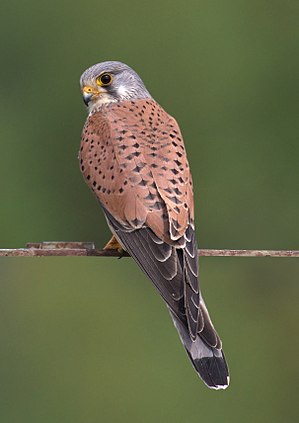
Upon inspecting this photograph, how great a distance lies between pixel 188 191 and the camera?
10.0 ft

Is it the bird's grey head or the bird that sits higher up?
the bird's grey head

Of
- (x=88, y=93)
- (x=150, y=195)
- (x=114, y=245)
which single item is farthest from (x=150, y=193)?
(x=88, y=93)

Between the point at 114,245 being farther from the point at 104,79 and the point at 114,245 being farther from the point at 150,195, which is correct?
the point at 104,79

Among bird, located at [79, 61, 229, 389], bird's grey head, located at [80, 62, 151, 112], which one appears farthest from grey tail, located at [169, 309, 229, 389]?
bird's grey head, located at [80, 62, 151, 112]

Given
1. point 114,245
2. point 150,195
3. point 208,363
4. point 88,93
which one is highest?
point 88,93

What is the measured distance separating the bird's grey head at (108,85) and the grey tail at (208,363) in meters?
1.22

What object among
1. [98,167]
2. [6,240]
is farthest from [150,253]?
[6,240]

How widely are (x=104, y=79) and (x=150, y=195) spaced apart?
834 millimetres

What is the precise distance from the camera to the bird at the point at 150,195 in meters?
2.65

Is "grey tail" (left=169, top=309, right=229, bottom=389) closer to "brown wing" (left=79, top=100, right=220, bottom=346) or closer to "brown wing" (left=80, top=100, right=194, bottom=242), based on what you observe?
"brown wing" (left=79, top=100, right=220, bottom=346)

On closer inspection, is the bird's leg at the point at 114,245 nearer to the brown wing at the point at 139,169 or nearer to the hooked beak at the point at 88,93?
the brown wing at the point at 139,169

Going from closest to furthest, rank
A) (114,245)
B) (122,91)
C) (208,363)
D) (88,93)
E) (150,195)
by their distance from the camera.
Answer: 1. (208,363)
2. (150,195)
3. (114,245)
4. (88,93)
5. (122,91)

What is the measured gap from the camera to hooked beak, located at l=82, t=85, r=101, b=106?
3564 mm

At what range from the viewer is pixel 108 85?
365 centimetres
